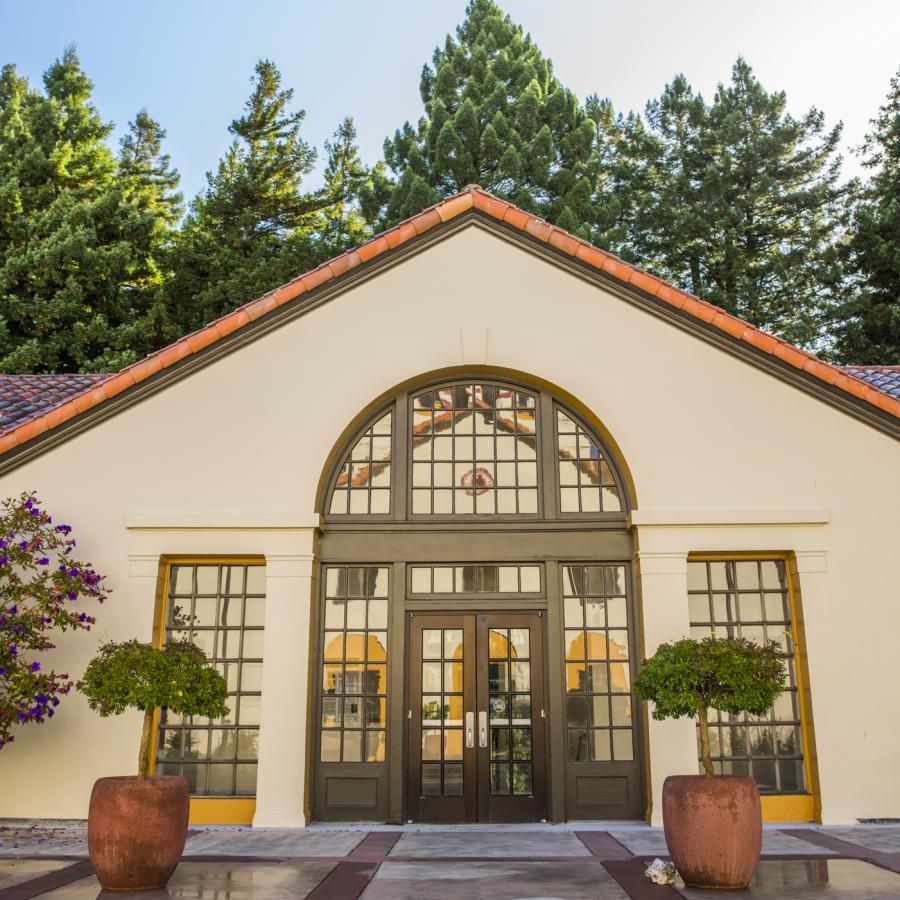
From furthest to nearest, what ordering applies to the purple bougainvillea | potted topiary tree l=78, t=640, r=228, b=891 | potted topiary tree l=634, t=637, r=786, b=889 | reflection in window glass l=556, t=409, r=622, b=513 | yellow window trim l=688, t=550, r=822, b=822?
1. reflection in window glass l=556, t=409, r=622, b=513
2. yellow window trim l=688, t=550, r=822, b=822
3. the purple bougainvillea
4. potted topiary tree l=78, t=640, r=228, b=891
5. potted topiary tree l=634, t=637, r=786, b=889

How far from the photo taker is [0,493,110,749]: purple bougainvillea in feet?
30.7

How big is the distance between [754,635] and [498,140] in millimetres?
19278

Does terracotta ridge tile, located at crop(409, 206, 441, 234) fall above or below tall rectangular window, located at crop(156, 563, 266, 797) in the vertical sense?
above

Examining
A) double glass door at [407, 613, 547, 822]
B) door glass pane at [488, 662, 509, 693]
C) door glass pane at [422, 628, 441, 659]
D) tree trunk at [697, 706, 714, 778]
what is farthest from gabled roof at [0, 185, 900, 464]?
tree trunk at [697, 706, 714, 778]

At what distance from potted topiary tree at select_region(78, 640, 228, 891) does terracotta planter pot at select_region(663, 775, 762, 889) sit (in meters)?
3.97

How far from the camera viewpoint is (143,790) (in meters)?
7.15

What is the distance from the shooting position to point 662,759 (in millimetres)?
9883

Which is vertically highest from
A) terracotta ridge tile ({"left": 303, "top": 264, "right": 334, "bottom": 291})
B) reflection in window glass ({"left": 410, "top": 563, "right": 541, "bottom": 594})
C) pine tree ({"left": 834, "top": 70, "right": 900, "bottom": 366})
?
pine tree ({"left": 834, "top": 70, "right": 900, "bottom": 366})

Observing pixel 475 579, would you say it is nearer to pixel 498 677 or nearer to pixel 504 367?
pixel 498 677

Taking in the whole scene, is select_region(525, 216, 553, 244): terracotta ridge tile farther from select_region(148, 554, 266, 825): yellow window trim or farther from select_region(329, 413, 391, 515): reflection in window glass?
select_region(148, 554, 266, 825): yellow window trim

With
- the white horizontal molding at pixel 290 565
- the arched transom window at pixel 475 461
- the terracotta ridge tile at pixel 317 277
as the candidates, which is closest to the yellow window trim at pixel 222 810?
the white horizontal molding at pixel 290 565

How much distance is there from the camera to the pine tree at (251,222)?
2519 cm

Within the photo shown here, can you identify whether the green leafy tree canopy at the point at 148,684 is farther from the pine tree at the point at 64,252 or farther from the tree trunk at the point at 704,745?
the pine tree at the point at 64,252

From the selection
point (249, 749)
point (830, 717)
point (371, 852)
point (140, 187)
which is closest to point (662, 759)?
point (830, 717)
